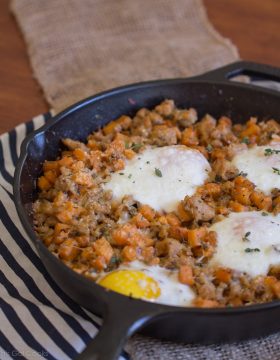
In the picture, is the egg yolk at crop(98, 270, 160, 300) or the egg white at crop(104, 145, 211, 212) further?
the egg white at crop(104, 145, 211, 212)

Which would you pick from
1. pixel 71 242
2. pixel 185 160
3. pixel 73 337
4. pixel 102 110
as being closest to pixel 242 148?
pixel 185 160

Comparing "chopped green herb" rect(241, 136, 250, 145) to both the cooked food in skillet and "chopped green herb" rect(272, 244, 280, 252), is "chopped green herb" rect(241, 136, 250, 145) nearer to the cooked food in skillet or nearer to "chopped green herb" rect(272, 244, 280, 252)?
the cooked food in skillet

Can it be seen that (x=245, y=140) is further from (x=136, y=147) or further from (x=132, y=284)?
(x=132, y=284)

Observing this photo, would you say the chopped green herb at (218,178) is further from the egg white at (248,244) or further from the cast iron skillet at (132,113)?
the cast iron skillet at (132,113)

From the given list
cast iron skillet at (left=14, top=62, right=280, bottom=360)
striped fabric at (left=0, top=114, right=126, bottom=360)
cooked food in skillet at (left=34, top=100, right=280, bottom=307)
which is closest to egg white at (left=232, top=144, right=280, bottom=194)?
cooked food in skillet at (left=34, top=100, right=280, bottom=307)

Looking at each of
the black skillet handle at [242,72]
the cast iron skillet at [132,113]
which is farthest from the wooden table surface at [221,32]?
the black skillet handle at [242,72]
